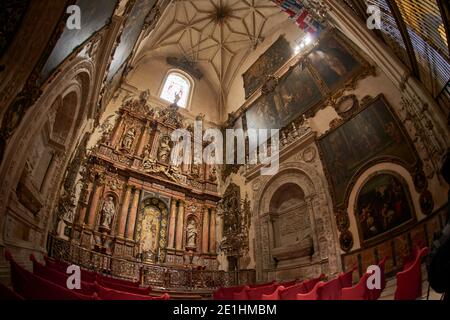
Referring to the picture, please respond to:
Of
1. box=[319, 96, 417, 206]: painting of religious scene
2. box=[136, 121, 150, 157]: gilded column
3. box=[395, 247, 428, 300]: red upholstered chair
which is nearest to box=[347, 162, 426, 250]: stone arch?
box=[319, 96, 417, 206]: painting of religious scene

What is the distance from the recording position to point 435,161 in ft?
20.0

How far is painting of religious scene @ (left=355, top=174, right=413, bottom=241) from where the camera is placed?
6.92 meters

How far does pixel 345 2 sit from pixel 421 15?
350 cm

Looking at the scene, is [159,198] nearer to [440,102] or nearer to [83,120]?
[83,120]

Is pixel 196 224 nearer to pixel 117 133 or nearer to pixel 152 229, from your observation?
pixel 152 229

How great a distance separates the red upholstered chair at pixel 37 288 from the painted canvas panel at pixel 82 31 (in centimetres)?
278

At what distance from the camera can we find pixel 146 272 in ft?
30.1

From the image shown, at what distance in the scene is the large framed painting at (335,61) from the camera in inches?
373

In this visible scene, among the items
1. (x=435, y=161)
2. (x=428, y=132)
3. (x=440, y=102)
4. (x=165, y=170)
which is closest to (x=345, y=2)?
(x=440, y=102)

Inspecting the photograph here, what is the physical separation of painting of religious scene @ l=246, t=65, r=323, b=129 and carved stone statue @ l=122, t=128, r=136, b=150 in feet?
21.3

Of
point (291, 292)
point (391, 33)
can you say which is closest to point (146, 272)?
point (291, 292)

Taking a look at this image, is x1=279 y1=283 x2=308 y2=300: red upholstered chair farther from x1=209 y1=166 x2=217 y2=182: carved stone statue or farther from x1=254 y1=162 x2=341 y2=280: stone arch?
x1=209 y1=166 x2=217 y2=182: carved stone statue

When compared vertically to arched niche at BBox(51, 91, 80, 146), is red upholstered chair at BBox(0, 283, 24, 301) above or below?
below

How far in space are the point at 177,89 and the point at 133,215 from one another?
9147 mm
